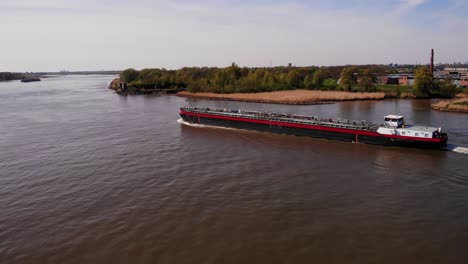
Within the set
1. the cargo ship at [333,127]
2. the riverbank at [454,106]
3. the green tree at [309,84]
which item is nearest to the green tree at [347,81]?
the green tree at [309,84]

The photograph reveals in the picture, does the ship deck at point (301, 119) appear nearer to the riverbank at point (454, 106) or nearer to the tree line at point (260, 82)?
the riverbank at point (454, 106)

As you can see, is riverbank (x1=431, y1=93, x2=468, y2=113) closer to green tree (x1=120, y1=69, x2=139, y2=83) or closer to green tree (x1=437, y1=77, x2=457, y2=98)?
green tree (x1=437, y1=77, x2=457, y2=98)

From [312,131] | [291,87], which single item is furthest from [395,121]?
[291,87]

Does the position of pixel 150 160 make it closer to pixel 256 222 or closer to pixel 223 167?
pixel 223 167

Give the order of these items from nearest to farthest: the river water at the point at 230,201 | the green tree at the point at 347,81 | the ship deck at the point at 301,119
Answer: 1. the river water at the point at 230,201
2. the ship deck at the point at 301,119
3. the green tree at the point at 347,81

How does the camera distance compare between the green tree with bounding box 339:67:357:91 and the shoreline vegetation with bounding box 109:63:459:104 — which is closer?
the shoreline vegetation with bounding box 109:63:459:104

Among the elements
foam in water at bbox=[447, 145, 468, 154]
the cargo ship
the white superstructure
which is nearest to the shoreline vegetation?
the cargo ship

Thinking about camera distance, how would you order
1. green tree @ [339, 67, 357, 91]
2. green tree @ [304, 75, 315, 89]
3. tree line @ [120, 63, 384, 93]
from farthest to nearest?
green tree @ [304, 75, 315, 89] < tree line @ [120, 63, 384, 93] < green tree @ [339, 67, 357, 91]

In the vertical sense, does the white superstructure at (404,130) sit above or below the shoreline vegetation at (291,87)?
below

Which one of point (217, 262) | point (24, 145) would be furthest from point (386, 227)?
point (24, 145)
